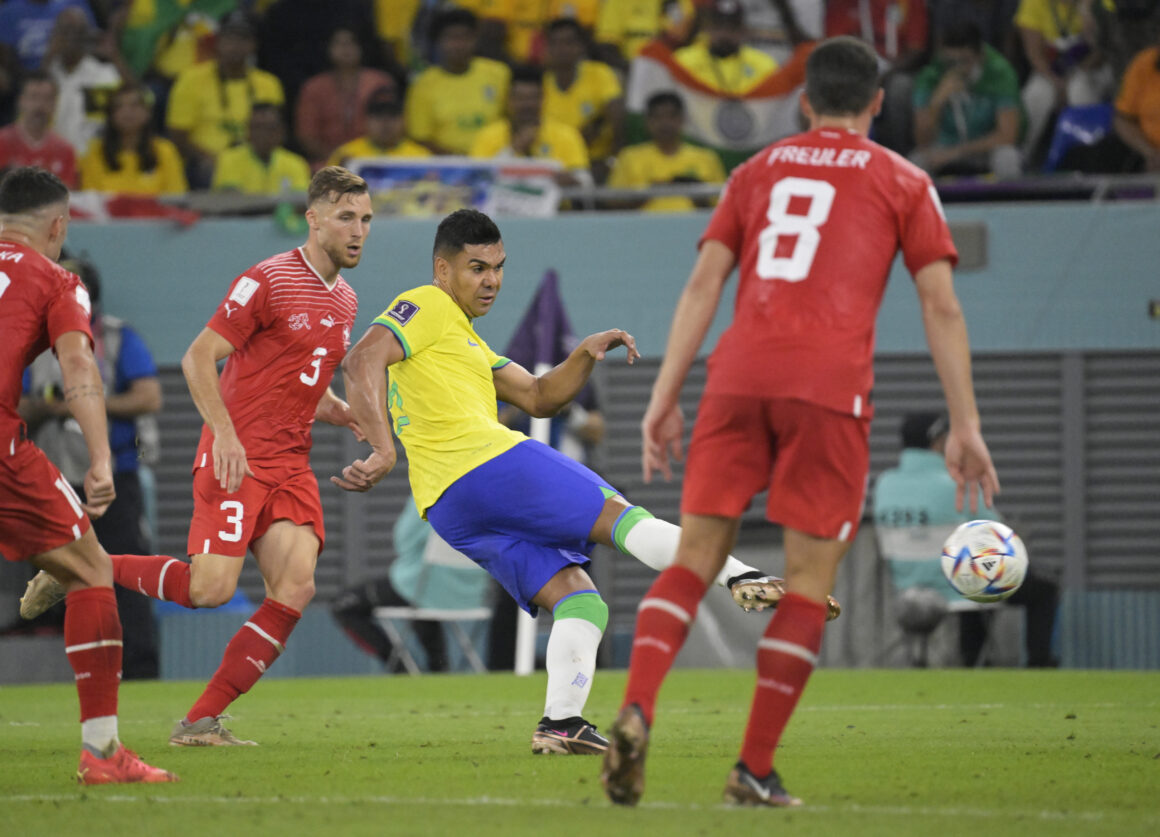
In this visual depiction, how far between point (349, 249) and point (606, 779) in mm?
3438

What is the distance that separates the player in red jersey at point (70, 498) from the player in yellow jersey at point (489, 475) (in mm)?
1226

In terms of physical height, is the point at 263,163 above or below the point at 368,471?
above

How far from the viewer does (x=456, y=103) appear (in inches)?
602

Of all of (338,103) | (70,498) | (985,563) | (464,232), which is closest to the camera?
(70,498)

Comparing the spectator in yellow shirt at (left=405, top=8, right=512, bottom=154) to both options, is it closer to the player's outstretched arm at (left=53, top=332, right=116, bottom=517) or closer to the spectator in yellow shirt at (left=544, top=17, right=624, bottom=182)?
the spectator in yellow shirt at (left=544, top=17, right=624, bottom=182)

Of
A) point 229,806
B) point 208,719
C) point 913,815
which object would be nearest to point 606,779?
point 913,815

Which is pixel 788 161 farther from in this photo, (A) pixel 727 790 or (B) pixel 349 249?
(B) pixel 349 249

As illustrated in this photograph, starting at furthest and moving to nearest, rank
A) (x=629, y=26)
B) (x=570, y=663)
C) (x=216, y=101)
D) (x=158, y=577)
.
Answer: (x=629, y=26) → (x=216, y=101) → (x=158, y=577) → (x=570, y=663)

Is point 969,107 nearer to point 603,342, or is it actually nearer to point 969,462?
point 603,342

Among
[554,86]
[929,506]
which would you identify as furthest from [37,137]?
[929,506]

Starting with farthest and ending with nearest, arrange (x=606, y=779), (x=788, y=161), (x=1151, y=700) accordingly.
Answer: (x=1151, y=700) → (x=788, y=161) → (x=606, y=779)

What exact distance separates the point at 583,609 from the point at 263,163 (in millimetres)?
9355

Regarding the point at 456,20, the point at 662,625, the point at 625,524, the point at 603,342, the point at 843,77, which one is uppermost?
the point at 456,20

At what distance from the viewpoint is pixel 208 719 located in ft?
24.2
